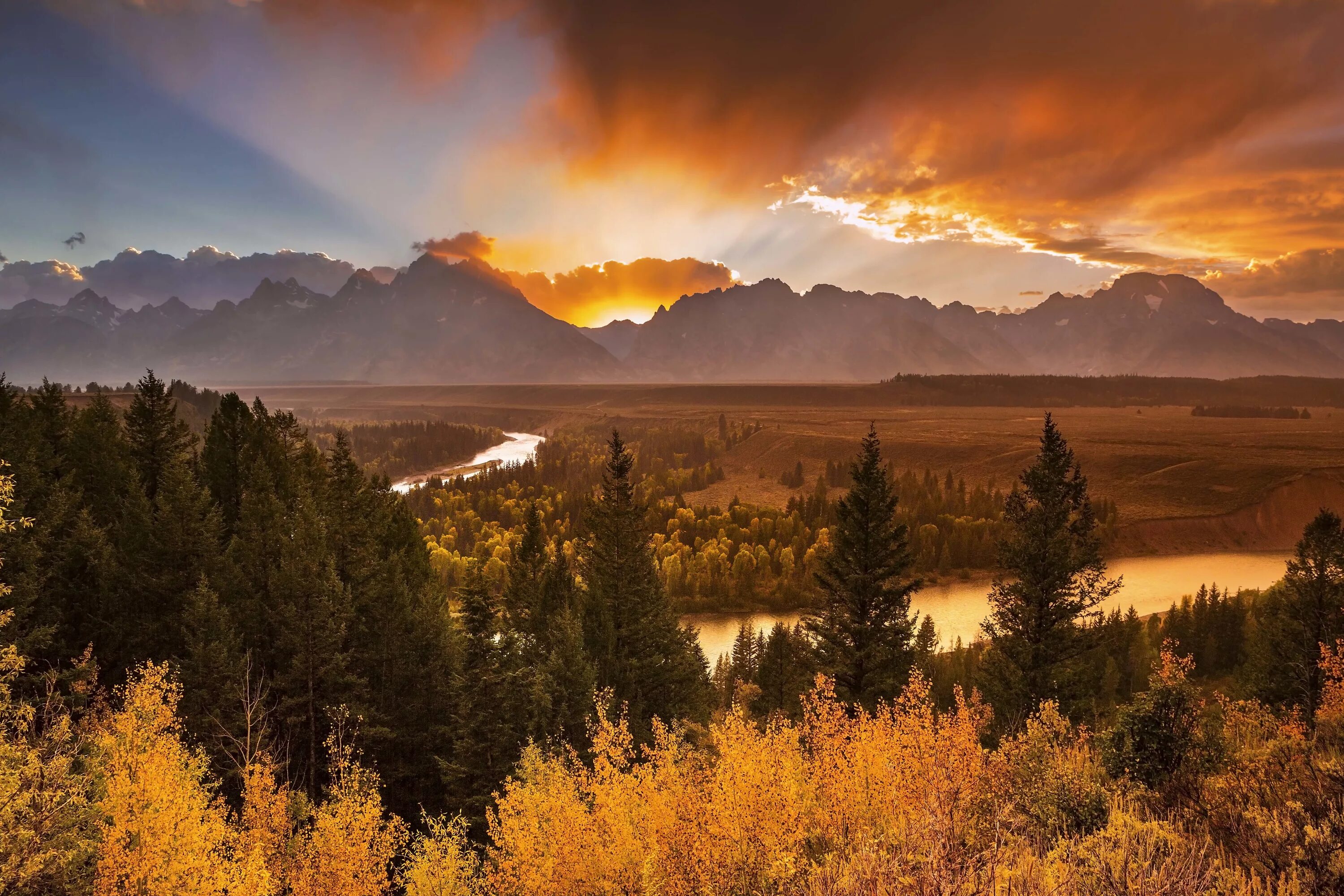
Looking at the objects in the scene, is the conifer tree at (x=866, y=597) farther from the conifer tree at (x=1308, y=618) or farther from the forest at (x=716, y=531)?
the forest at (x=716, y=531)

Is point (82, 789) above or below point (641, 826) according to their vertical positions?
above

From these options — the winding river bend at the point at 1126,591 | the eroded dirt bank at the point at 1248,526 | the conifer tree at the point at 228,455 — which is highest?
the conifer tree at the point at 228,455

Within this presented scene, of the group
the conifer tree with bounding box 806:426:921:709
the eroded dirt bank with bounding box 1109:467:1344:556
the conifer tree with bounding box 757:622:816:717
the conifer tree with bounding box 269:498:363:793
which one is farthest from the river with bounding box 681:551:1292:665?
the conifer tree with bounding box 269:498:363:793

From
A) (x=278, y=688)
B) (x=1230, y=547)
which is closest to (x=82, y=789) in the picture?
(x=278, y=688)

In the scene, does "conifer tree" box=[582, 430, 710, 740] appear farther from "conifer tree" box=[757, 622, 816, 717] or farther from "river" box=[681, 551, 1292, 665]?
"river" box=[681, 551, 1292, 665]

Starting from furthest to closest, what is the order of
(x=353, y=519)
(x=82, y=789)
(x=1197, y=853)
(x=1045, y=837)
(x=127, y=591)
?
(x=353, y=519) < (x=127, y=591) < (x=82, y=789) < (x=1045, y=837) < (x=1197, y=853)

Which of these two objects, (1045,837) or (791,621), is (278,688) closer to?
(1045,837)

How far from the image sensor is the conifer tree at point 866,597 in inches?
1219

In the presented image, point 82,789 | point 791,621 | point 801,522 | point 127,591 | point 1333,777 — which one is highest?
point 1333,777

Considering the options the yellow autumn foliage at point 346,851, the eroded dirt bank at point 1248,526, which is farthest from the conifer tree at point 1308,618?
the eroded dirt bank at point 1248,526

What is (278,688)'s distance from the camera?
116ft

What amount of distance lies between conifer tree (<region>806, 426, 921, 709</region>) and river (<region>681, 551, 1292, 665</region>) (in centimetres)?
4774

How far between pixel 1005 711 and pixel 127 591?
4952 cm

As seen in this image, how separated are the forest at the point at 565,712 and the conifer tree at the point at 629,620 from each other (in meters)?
0.20
